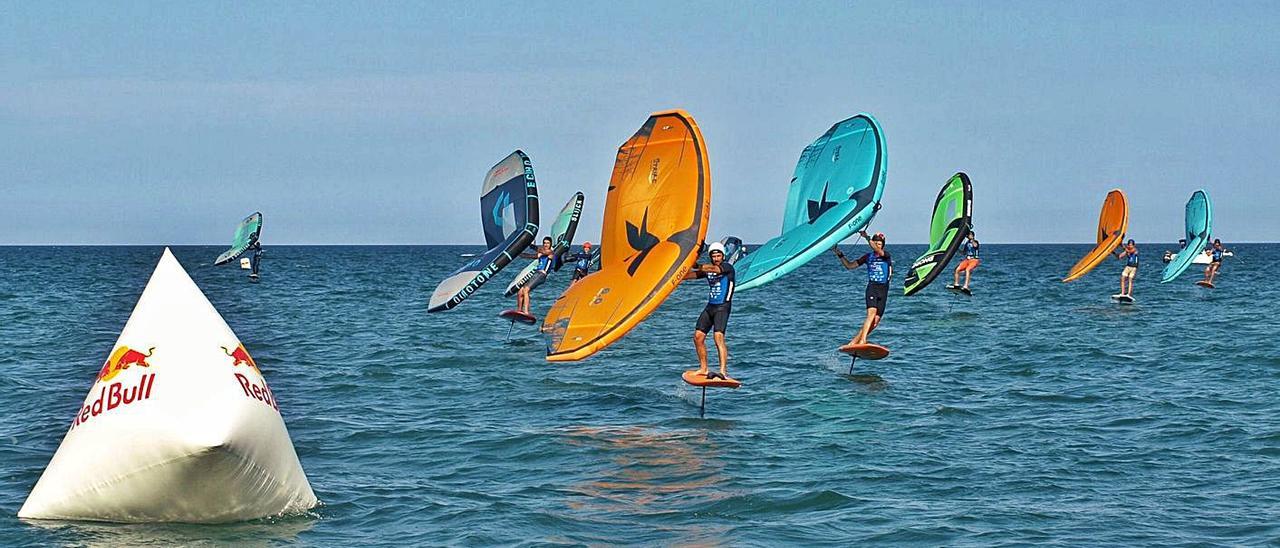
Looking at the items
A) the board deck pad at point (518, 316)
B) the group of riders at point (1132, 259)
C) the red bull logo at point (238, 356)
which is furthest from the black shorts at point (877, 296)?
the group of riders at point (1132, 259)

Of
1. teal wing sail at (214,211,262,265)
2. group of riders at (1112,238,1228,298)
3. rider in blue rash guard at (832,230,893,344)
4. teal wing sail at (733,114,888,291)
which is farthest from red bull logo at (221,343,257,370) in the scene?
teal wing sail at (214,211,262,265)

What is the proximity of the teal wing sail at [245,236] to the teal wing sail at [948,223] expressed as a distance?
39.7m

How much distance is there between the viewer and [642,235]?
66.2 feet

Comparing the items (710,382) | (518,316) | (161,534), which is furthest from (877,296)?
(161,534)

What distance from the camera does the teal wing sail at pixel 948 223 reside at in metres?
32.4

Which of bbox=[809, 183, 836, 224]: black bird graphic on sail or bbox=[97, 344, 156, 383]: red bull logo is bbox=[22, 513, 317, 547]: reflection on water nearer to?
bbox=[97, 344, 156, 383]: red bull logo

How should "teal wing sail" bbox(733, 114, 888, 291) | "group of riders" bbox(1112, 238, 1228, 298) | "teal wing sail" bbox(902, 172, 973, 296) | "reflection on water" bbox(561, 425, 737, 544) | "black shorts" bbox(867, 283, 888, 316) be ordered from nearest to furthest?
"reflection on water" bbox(561, 425, 737, 544)
"black shorts" bbox(867, 283, 888, 316)
"teal wing sail" bbox(733, 114, 888, 291)
"teal wing sail" bbox(902, 172, 973, 296)
"group of riders" bbox(1112, 238, 1228, 298)

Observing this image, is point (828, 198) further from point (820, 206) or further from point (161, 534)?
point (161, 534)

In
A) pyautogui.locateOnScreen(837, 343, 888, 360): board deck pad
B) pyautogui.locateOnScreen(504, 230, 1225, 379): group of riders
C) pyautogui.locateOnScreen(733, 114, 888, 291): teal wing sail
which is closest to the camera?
pyautogui.locateOnScreen(504, 230, 1225, 379): group of riders

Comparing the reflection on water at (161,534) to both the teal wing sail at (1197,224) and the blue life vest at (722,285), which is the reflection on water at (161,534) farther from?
the teal wing sail at (1197,224)

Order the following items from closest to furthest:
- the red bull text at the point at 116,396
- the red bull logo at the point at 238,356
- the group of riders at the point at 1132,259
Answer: the red bull text at the point at 116,396
the red bull logo at the point at 238,356
the group of riders at the point at 1132,259

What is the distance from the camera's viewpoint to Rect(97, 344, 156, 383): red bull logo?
1069 cm

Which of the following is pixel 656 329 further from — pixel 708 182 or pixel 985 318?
pixel 708 182

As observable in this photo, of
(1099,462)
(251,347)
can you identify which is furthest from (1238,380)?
(251,347)
